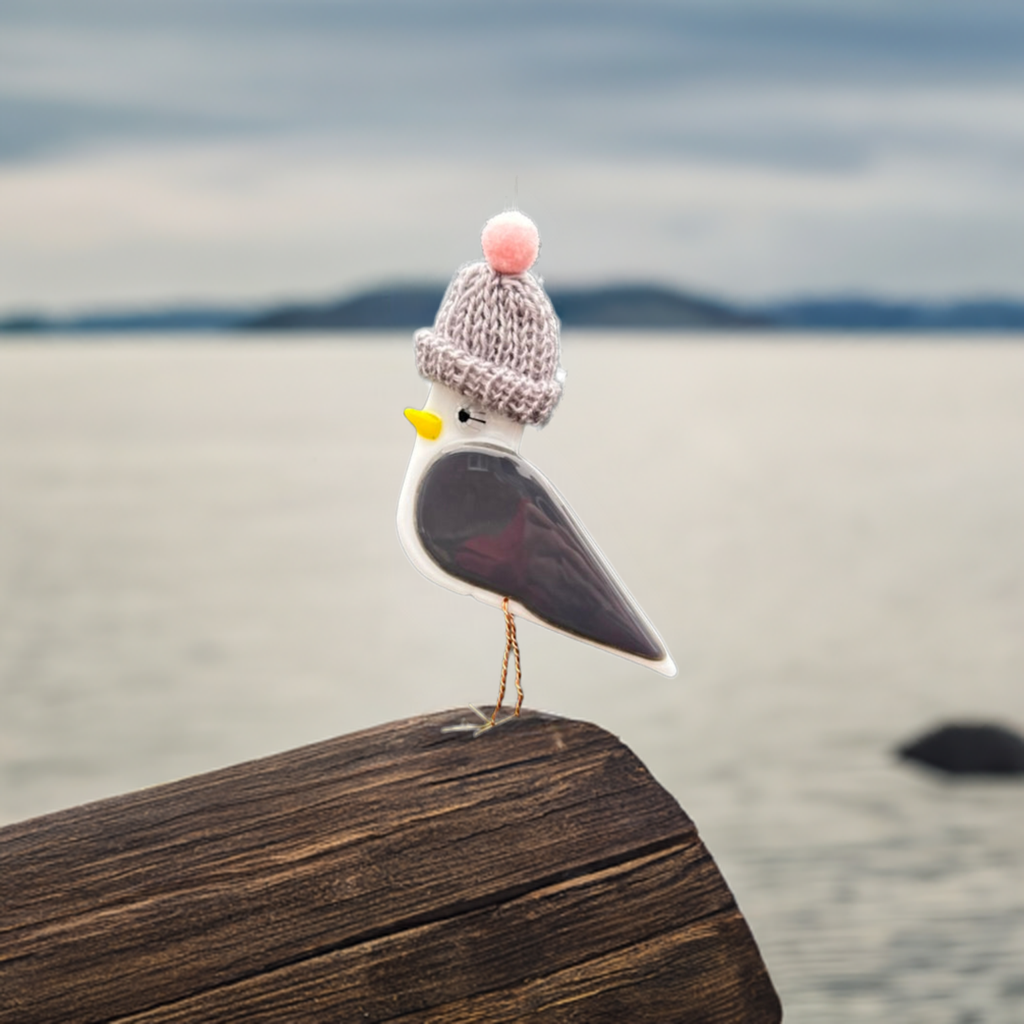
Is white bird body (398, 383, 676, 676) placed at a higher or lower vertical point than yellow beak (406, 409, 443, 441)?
lower

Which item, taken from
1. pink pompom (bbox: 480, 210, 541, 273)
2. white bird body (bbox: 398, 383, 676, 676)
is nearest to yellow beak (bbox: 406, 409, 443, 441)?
white bird body (bbox: 398, 383, 676, 676)

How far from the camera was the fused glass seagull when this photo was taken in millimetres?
1690

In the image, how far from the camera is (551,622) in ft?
5.65

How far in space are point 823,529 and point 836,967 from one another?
6.47 meters

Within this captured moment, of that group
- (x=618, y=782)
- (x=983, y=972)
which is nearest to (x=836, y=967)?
(x=983, y=972)

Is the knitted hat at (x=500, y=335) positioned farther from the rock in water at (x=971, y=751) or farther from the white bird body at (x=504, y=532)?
the rock in water at (x=971, y=751)

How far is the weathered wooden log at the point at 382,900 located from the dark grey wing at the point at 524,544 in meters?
0.19

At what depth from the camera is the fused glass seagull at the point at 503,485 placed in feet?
5.55

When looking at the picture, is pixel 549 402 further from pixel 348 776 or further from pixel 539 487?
pixel 348 776

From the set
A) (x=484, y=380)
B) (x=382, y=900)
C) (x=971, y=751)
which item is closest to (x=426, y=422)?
(x=484, y=380)

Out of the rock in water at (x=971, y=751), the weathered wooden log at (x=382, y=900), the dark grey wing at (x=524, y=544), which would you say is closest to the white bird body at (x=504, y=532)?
the dark grey wing at (x=524, y=544)

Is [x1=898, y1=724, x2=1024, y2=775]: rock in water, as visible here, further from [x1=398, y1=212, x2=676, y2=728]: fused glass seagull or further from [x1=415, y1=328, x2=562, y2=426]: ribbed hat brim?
[x1=415, y1=328, x2=562, y2=426]: ribbed hat brim

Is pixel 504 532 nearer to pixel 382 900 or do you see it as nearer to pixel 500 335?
pixel 500 335

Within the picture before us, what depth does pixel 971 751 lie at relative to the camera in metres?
4.71
